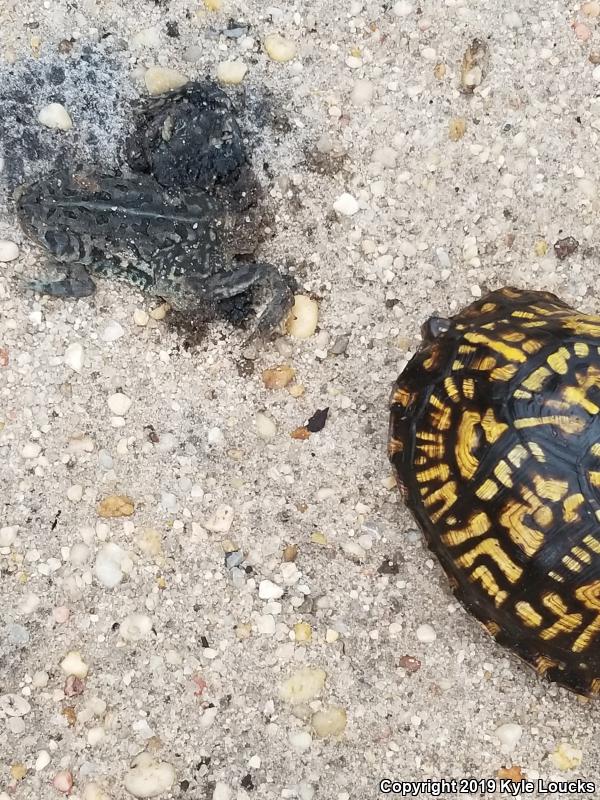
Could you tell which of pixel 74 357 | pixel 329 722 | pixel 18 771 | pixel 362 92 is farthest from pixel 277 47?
pixel 18 771

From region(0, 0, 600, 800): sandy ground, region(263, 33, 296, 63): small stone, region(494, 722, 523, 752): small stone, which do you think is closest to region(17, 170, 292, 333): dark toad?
region(0, 0, 600, 800): sandy ground

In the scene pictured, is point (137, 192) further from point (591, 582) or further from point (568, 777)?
point (568, 777)

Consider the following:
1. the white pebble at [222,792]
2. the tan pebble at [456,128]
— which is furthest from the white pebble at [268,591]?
the tan pebble at [456,128]

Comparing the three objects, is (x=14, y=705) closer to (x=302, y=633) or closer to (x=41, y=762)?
(x=41, y=762)

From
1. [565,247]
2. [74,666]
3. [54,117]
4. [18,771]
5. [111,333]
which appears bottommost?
[18,771]

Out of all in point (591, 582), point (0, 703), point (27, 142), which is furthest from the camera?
point (27, 142)

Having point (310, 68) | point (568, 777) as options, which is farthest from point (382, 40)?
point (568, 777)
